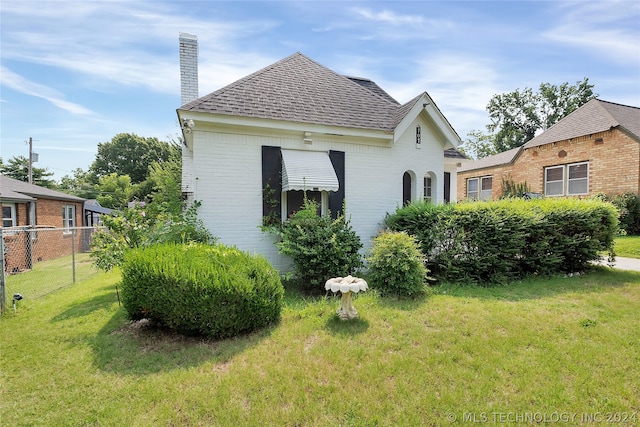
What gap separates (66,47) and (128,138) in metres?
52.8

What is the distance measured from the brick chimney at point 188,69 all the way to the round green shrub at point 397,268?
27.6 feet

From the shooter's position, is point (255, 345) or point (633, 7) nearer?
point (255, 345)

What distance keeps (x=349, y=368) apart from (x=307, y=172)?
5983 millimetres

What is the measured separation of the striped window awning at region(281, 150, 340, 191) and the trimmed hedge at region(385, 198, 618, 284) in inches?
129

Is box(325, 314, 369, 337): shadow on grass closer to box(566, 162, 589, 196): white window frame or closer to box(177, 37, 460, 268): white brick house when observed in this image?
box(177, 37, 460, 268): white brick house

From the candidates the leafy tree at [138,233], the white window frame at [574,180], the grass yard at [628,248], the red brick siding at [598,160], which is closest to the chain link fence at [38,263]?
the leafy tree at [138,233]

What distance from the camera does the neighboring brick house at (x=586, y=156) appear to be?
15.7m

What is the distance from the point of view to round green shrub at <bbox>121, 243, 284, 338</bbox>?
4793mm

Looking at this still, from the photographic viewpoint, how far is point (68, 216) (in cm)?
2261

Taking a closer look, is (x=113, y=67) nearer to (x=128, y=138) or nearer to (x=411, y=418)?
(x=411, y=418)

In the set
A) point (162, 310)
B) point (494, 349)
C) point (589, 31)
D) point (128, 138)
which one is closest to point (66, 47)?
point (162, 310)

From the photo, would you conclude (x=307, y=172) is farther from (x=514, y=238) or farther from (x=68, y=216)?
(x=68, y=216)

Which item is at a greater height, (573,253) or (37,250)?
(573,253)

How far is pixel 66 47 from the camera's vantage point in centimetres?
827
